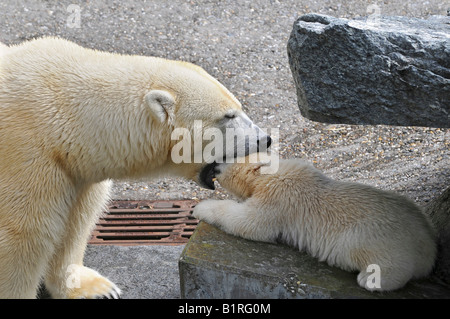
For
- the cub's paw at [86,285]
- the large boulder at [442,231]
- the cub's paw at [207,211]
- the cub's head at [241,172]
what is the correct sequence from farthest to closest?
the cub's paw at [86,285]
the cub's paw at [207,211]
the cub's head at [241,172]
the large boulder at [442,231]

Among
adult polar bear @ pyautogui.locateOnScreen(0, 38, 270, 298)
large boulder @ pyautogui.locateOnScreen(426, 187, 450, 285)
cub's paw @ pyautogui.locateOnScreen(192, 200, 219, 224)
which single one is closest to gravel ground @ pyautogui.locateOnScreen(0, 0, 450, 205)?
large boulder @ pyautogui.locateOnScreen(426, 187, 450, 285)

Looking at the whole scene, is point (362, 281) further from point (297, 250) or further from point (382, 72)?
point (382, 72)

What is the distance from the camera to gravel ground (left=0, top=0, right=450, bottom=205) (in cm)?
476

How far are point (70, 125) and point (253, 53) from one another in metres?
3.74

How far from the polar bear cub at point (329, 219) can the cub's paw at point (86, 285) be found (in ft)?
2.48

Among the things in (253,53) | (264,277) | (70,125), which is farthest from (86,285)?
(253,53)

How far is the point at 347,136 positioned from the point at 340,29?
8.68ft

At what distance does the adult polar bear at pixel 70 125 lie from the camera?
9.13ft

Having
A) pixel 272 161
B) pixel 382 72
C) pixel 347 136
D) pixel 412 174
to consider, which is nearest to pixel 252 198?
pixel 272 161

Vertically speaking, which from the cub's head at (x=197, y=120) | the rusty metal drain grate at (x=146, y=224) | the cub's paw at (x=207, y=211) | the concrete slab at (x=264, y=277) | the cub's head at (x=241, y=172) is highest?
the cub's head at (x=197, y=120)

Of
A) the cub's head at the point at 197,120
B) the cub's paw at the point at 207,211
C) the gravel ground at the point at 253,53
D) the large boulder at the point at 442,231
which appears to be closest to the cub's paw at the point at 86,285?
the cub's paw at the point at 207,211

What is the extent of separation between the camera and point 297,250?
3.04 meters

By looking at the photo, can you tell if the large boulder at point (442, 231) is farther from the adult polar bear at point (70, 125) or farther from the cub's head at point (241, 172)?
the adult polar bear at point (70, 125)

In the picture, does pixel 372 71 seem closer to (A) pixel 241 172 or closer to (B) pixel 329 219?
(B) pixel 329 219
